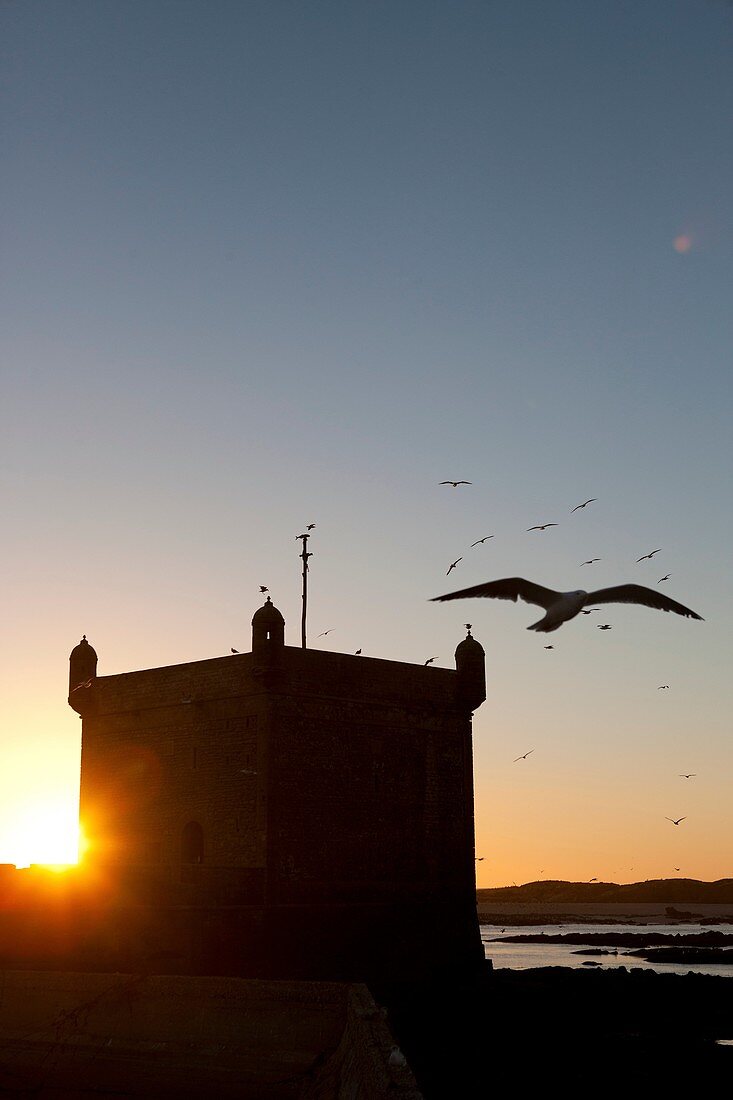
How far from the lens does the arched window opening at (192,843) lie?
122 ft

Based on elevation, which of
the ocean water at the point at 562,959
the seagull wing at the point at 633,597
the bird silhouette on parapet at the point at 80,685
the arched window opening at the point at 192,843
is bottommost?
the ocean water at the point at 562,959

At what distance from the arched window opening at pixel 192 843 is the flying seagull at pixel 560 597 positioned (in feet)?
65.9

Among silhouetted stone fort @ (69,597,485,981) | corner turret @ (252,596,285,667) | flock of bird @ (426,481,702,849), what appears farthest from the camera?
corner turret @ (252,596,285,667)

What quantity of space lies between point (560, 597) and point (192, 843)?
21.1 m

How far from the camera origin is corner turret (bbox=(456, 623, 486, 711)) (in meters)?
42.6

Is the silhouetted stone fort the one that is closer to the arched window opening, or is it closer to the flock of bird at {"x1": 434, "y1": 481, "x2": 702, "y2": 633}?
the arched window opening

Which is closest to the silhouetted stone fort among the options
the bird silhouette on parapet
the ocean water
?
the bird silhouette on parapet

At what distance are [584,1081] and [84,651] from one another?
22.9m

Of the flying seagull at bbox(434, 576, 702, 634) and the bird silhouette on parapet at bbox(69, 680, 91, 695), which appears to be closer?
the flying seagull at bbox(434, 576, 702, 634)

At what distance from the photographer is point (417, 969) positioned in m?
38.4

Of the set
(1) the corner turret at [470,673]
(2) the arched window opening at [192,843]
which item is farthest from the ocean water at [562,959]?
(2) the arched window opening at [192,843]

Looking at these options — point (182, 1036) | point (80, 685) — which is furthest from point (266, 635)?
point (182, 1036)

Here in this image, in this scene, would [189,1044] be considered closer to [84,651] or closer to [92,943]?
[92,943]

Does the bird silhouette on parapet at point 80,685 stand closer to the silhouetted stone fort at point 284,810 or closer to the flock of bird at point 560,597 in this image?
the silhouetted stone fort at point 284,810
